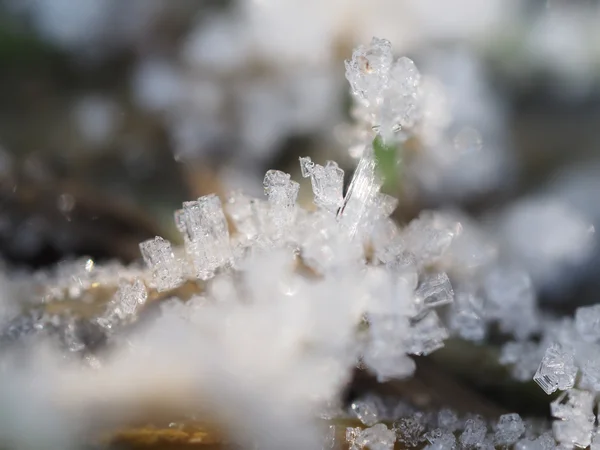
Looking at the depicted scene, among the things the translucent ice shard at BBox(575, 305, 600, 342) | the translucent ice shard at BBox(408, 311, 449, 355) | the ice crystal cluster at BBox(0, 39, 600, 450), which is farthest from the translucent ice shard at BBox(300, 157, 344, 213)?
the translucent ice shard at BBox(575, 305, 600, 342)

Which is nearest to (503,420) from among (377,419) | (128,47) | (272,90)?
(377,419)

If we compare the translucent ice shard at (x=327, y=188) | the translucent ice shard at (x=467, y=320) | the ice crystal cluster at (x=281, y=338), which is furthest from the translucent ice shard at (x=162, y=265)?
the translucent ice shard at (x=467, y=320)

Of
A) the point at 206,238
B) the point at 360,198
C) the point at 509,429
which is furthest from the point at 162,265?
the point at 509,429

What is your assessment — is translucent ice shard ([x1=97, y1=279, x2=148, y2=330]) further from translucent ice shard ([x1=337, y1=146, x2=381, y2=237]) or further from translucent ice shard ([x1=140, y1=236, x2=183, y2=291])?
translucent ice shard ([x1=337, y1=146, x2=381, y2=237])

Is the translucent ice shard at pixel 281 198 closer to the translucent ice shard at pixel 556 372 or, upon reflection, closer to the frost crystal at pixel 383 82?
the frost crystal at pixel 383 82

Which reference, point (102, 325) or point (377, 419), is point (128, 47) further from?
point (377, 419)

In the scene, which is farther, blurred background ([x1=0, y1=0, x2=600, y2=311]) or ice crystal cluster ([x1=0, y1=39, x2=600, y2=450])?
blurred background ([x1=0, y1=0, x2=600, y2=311])
